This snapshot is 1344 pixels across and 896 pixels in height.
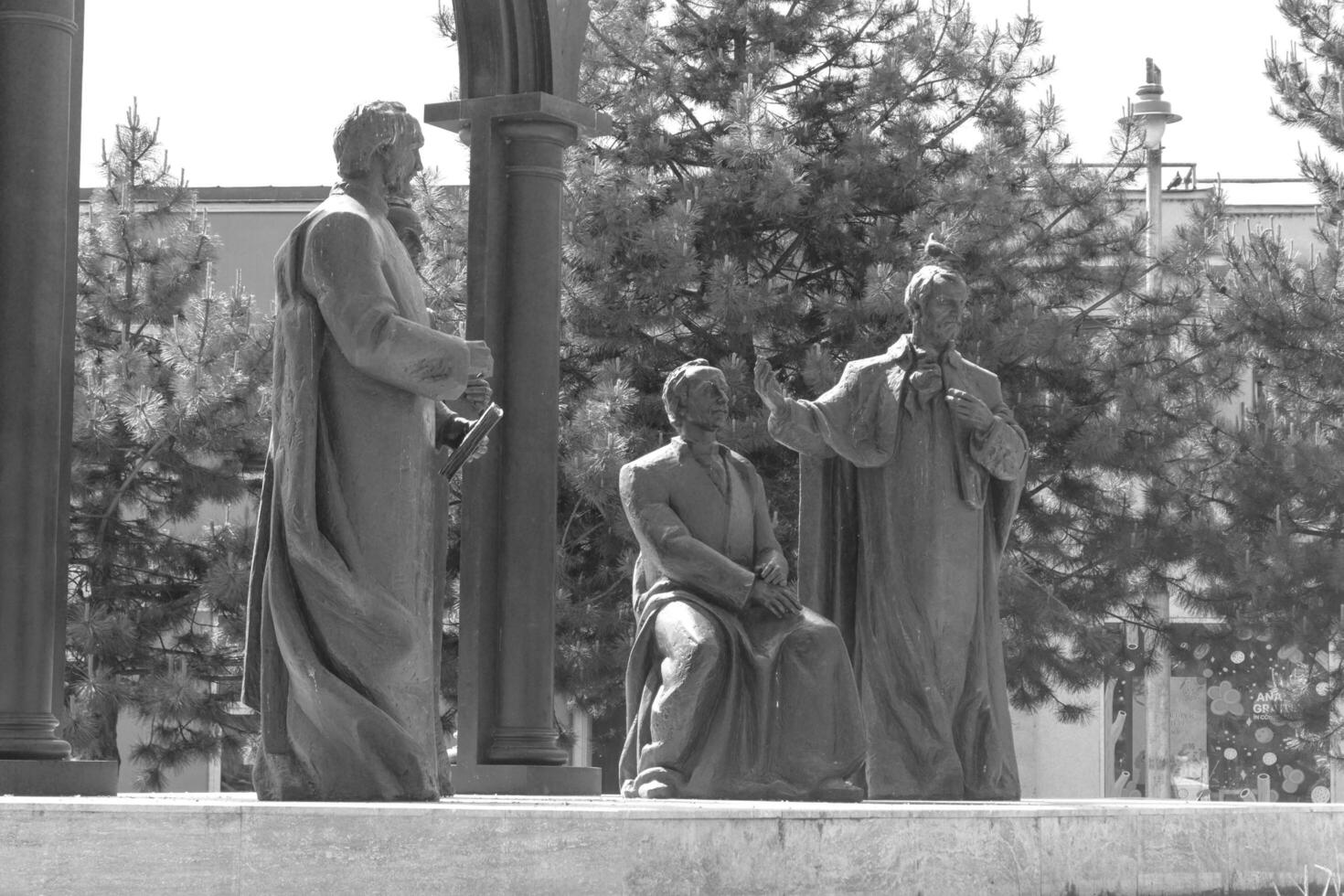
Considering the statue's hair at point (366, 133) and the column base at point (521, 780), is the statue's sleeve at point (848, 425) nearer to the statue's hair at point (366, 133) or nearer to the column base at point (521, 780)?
the column base at point (521, 780)

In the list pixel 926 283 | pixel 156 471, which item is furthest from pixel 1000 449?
pixel 156 471

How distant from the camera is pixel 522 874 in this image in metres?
5.43

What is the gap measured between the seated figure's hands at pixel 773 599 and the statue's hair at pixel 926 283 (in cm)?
130

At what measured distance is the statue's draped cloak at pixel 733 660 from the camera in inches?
309

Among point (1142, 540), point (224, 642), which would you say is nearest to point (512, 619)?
point (224, 642)

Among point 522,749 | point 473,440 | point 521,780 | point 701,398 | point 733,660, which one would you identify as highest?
point 701,398

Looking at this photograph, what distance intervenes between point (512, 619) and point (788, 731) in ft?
6.20

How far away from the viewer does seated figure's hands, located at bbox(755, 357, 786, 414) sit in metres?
8.09

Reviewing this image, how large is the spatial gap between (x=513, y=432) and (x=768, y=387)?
5.24ft

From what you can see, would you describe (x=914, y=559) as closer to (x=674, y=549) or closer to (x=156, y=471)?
(x=674, y=549)

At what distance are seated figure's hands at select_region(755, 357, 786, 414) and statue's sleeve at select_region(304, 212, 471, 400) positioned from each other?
1.61 metres

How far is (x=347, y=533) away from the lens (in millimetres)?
6672

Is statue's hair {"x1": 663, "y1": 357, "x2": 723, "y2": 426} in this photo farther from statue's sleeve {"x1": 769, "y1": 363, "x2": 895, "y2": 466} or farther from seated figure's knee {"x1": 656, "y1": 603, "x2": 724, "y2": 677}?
seated figure's knee {"x1": 656, "y1": 603, "x2": 724, "y2": 677}

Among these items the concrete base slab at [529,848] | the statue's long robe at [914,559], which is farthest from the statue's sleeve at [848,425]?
the concrete base slab at [529,848]
